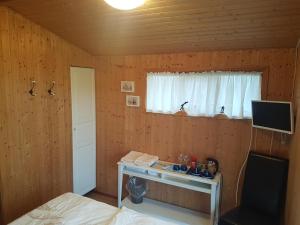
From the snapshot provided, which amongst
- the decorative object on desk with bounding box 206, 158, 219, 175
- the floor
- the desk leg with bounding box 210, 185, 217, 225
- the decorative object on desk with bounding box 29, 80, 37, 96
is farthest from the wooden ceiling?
the floor

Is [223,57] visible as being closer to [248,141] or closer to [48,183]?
[248,141]

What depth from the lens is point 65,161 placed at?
3.28 meters

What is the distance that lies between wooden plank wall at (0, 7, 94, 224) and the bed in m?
0.76

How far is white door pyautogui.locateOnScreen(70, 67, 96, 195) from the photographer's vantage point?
11.1ft

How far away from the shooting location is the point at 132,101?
3.44 meters

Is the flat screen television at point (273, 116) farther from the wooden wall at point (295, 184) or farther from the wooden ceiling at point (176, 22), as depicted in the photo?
the wooden ceiling at point (176, 22)

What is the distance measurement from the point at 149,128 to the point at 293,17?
216 cm

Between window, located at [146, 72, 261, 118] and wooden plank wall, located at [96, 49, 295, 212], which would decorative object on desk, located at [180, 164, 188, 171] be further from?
window, located at [146, 72, 261, 118]

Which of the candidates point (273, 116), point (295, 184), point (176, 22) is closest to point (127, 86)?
point (176, 22)

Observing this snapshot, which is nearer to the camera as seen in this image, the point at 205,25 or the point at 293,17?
the point at 293,17

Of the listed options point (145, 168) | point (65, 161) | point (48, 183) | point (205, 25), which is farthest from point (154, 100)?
point (48, 183)

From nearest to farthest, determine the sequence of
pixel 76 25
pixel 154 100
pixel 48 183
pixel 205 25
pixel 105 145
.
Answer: pixel 205 25 < pixel 76 25 < pixel 48 183 < pixel 154 100 < pixel 105 145

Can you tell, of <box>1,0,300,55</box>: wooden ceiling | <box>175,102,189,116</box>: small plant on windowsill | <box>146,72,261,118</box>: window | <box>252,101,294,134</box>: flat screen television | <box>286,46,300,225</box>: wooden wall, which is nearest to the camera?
<box>286,46,300,225</box>: wooden wall

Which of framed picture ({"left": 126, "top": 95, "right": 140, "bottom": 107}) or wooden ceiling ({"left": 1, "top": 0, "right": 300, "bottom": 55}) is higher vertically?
wooden ceiling ({"left": 1, "top": 0, "right": 300, "bottom": 55})
